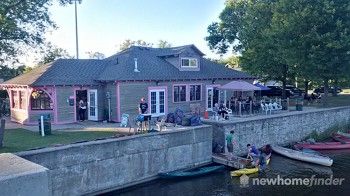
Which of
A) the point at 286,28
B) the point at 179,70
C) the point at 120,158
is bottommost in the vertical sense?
the point at 120,158

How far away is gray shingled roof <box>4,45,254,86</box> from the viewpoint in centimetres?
2680

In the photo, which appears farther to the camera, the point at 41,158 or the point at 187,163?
the point at 187,163

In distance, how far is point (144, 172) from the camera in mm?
19688

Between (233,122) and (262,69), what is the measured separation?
2023 cm

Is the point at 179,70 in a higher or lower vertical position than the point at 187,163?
higher

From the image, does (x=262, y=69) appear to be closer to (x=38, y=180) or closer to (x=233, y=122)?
(x=233, y=122)

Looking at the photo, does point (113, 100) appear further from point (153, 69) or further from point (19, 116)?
point (19, 116)

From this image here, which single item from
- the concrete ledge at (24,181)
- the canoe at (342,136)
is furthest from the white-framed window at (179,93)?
the concrete ledge at (24,181)

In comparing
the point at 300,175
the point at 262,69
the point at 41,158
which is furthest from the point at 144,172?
the point at 262,69

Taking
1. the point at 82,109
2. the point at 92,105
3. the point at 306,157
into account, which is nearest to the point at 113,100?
the point at 92,105

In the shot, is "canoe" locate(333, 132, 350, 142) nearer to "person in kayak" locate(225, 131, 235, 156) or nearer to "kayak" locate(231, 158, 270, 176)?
"person in kayak" locate(225, 131, 235, 156)

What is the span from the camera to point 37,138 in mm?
20062

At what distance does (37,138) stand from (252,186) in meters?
12.0

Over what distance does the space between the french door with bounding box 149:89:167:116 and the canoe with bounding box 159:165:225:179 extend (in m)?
8.46
